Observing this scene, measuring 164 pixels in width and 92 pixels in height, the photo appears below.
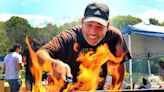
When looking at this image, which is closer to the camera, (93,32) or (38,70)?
(38,70)

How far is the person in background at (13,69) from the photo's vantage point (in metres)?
4.74

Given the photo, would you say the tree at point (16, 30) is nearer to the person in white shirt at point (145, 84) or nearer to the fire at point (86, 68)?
the fire at point (86, 68)

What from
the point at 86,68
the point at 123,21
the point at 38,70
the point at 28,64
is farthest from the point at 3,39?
the point at 123,21

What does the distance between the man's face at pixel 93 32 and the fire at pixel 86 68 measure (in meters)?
0.10

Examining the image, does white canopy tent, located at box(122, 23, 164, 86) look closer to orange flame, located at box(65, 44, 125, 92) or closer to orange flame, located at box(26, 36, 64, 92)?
orange flame, located at box(65, 44, 125, 92)

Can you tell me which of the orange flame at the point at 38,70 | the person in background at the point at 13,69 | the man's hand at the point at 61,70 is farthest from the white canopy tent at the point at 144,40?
the person in background at the point at 13,69

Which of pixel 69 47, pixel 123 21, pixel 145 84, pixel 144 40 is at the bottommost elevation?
pixel 145 84

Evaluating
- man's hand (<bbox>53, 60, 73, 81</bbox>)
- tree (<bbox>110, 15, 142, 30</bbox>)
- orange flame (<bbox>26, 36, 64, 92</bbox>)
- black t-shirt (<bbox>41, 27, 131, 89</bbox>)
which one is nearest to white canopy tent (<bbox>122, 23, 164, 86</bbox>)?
tree (<bbox>110, 15, 142, 30</bbox>)

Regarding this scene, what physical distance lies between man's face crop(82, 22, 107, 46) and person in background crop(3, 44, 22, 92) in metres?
0.84

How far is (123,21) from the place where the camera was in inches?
192

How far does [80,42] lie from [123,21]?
2.13 ft

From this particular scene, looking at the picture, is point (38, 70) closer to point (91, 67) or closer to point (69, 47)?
point (69, 47)

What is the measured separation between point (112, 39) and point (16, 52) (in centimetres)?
111

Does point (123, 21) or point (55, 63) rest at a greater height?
point (123, 21)
